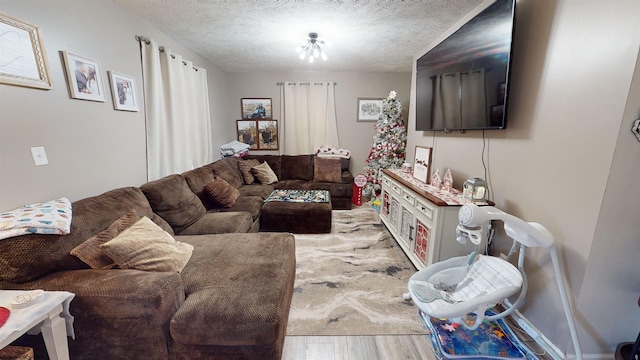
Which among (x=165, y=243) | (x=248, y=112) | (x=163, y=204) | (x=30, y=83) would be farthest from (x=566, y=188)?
(x=248, y=112)

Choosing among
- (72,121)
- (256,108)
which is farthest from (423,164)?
(256,108)

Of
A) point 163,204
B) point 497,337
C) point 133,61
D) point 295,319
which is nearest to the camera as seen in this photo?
point 497,337

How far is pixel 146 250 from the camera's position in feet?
4.75

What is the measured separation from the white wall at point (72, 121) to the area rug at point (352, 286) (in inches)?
71.5

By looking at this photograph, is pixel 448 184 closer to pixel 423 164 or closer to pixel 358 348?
pixel 423 164

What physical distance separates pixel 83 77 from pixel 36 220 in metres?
1.13

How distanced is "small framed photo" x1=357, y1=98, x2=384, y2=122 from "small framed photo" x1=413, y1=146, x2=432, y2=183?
2.03 metres

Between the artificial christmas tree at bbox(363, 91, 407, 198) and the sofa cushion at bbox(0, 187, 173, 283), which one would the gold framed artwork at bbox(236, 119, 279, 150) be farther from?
the sofa cushion at bbox(0, 187, 173, 283)

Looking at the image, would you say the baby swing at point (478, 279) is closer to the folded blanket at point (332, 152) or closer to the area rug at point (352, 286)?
the area rug at point (352, 286)

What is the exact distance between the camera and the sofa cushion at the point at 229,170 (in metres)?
3.37

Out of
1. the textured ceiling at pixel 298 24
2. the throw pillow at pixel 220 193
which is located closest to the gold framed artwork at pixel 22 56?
the textured ceiling at pixel 298 24

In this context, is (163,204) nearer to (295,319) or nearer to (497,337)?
(295,319)

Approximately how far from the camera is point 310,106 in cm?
461

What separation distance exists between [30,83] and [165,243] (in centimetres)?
122
